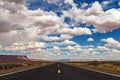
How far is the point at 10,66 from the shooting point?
3666 cm

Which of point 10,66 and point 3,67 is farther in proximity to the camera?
point 10,66

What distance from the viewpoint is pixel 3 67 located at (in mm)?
31891

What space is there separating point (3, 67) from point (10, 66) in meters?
4.79
